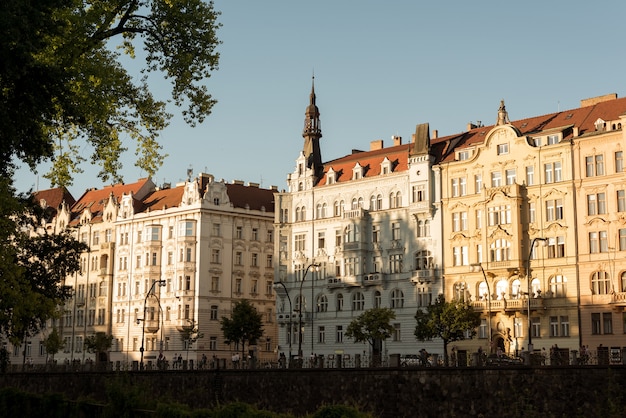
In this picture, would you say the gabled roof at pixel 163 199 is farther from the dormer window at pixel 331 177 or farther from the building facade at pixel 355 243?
the dormer window at pixel 331 177

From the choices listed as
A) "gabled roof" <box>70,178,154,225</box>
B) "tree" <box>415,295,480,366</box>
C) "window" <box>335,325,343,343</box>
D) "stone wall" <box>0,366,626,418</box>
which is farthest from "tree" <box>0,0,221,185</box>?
"gabled roof" <box>70,178,154,225</box>

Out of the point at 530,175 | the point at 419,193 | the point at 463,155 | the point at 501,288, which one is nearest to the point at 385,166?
the point at 419,193

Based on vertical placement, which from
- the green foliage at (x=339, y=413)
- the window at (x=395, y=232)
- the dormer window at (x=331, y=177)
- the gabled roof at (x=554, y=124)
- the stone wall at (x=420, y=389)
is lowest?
the stone wall at (x=420, y=389)

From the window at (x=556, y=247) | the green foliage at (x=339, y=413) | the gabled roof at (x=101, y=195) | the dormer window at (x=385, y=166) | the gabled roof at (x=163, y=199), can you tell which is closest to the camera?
the green foliage at (x=339, y=413)

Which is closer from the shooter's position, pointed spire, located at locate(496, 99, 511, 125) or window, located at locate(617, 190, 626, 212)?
→ window, located at locate(617, 190, 626, 212)

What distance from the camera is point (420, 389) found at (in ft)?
157

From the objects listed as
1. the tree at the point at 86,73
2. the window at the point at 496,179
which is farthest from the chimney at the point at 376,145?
the tree at the point at 86,73

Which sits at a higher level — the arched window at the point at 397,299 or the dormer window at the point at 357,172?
the dormer window at the point at 357,172

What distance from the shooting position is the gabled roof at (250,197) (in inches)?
4107

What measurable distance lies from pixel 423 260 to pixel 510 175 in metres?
10.6

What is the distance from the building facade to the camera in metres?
79.6

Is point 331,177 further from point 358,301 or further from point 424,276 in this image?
point 424,276

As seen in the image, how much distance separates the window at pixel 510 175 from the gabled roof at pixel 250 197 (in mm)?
36721

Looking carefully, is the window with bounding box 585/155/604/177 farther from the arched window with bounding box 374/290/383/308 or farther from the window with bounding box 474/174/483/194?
the arched window with bounding box 374/290/383/308
